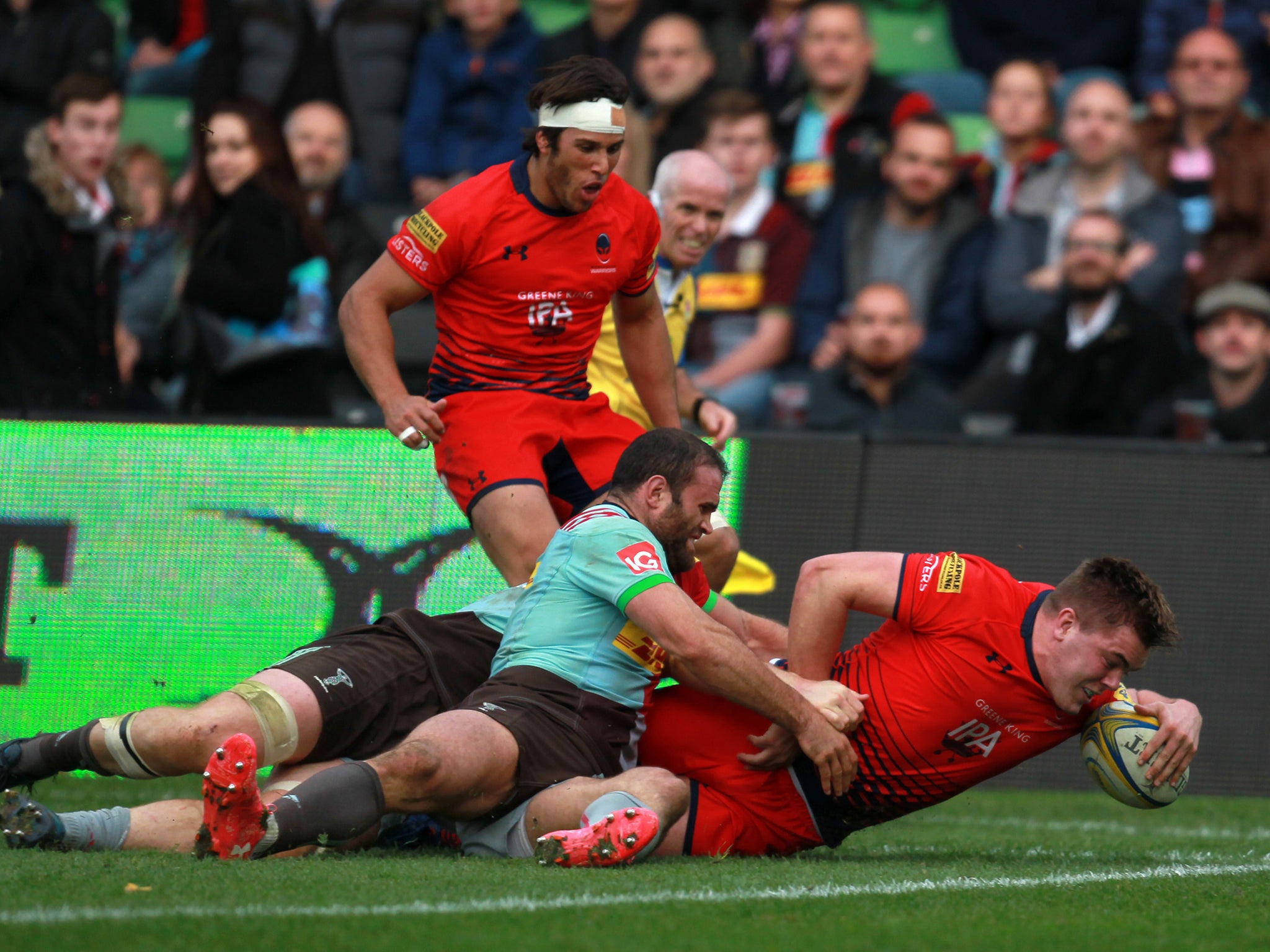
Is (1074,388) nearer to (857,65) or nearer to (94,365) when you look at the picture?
(857,65)

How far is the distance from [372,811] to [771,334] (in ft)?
18.6

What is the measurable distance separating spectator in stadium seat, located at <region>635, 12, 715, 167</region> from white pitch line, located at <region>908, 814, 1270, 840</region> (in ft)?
16.5

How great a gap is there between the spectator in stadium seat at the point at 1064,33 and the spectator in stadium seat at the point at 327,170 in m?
4.37

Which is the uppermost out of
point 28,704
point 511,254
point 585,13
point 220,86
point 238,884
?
point 585,13

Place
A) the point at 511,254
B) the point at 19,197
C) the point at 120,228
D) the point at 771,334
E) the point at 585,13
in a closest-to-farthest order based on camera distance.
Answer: the point at 511,254 → the point at 19,197 → the point at 120,228 → the point at 771,334 → the point at 585,13

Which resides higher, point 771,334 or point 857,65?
point 857,65

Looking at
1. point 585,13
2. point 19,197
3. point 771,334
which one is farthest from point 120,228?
point 585,13

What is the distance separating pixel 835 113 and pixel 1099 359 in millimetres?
2542

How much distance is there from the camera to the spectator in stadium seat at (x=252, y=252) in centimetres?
881

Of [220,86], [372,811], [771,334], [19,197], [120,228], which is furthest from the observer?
[220,86]

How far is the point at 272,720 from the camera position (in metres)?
4.82

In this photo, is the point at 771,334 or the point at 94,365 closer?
the point at 94,365

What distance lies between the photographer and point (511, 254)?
19.1ft

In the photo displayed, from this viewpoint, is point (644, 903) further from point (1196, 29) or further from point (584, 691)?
point (1196, 29)
